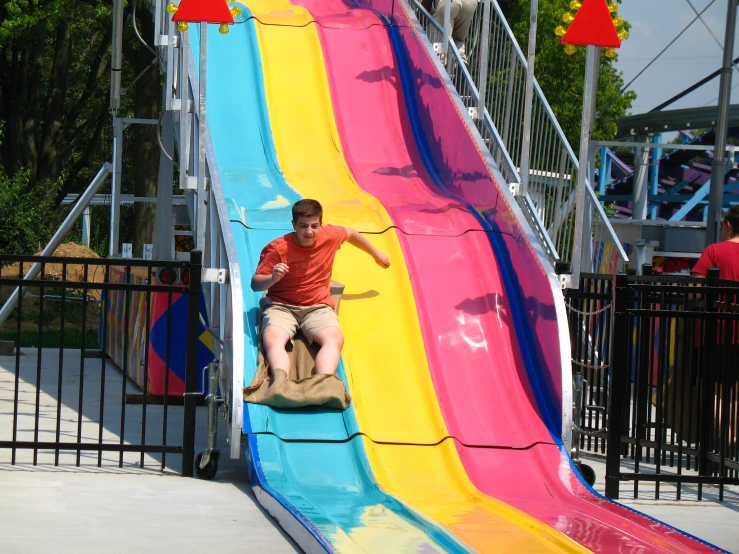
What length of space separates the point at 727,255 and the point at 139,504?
545cm

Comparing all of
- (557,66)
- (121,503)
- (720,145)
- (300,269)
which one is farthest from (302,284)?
(557,66)

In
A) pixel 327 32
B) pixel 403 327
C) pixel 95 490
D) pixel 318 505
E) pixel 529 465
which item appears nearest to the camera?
pixel 318 505

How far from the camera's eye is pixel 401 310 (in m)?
9.57

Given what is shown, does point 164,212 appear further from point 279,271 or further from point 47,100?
point 47,100

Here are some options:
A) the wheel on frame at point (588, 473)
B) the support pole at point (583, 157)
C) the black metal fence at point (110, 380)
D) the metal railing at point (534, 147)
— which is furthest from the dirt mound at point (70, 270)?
the wheel on frame at point (588, 473)

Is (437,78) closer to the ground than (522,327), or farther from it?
farther from it

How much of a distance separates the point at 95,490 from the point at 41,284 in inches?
61.1

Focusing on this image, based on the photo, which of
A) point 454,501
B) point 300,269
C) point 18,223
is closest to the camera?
point 454,501

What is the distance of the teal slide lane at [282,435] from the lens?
21.4 feet

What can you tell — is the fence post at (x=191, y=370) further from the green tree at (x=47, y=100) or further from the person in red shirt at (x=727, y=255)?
the green tree at (x=47, y=100)

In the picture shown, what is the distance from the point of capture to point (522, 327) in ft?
31.0

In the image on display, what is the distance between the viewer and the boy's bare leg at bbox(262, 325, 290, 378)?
8.52m

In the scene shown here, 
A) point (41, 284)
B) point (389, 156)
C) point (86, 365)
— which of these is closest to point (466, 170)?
point (389, 156)

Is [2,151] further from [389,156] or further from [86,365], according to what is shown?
[389,156]
